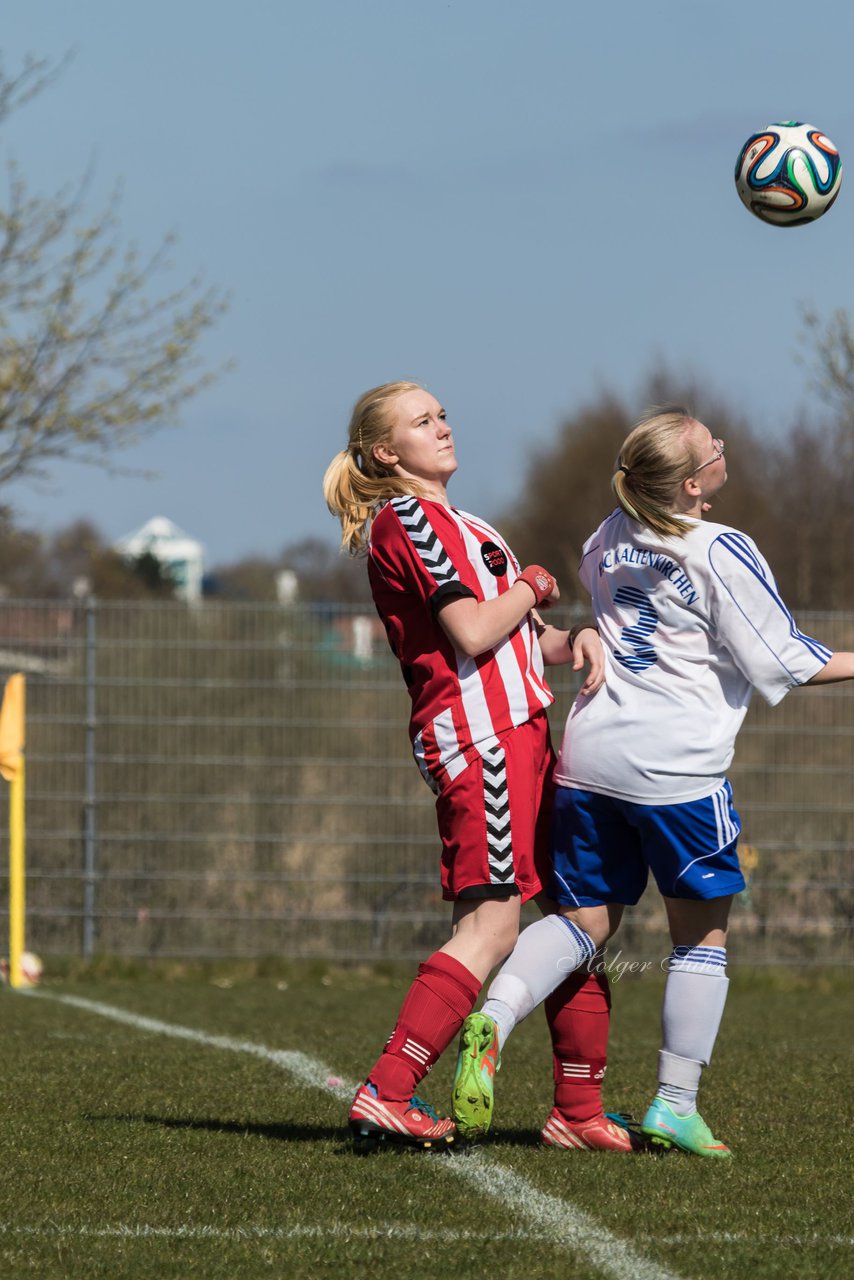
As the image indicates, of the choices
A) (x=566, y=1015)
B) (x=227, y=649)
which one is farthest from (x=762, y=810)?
(x=566, y=1015)

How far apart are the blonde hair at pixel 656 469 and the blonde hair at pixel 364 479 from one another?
1.89 feet

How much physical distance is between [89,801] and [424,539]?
7.40m

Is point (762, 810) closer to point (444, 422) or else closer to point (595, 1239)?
point (444, 422)

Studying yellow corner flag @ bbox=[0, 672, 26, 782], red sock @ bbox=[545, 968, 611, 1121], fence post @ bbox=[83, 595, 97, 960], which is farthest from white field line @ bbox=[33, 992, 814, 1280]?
fence post @ bbox=[83, 595, 97, 960]

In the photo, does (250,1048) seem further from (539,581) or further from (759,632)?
(759,632)

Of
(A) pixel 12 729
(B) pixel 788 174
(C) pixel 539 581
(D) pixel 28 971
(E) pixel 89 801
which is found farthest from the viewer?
(E) pixel 89 801

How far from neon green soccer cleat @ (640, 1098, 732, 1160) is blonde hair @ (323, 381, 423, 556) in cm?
160

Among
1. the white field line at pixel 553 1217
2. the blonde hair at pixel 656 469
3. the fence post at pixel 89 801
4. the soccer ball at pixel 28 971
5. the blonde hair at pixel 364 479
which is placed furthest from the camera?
the fence post at pixel 89 801

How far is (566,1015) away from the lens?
4715 millimetres

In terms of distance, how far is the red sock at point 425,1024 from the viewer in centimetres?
438

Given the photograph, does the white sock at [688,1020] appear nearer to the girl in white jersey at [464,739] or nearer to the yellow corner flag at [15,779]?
the girl in white jersey at [464,739]

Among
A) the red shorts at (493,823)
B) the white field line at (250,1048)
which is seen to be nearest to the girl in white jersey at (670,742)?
the red shorts at (493,823)

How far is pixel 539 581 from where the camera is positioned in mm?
4637

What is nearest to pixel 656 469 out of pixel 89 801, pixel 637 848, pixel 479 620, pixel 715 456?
pixel 715 456
